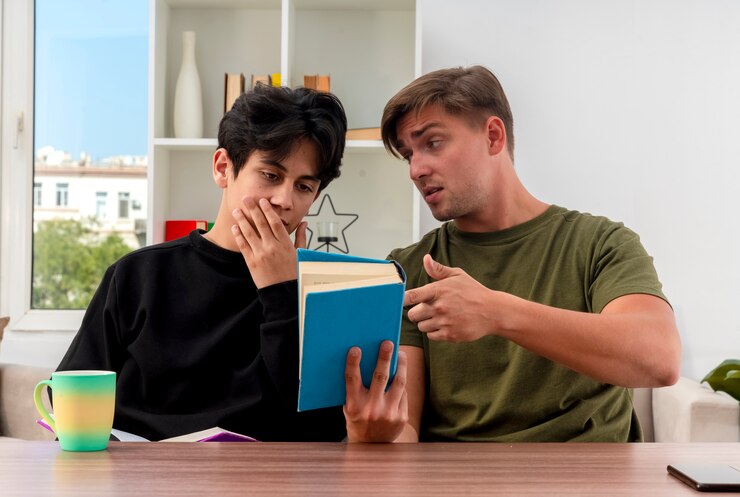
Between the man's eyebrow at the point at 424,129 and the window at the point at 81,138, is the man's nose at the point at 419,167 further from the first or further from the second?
the window at the point at 81,138

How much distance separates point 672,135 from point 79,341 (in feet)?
7.30

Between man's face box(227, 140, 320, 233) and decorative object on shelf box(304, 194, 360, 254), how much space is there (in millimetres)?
1282

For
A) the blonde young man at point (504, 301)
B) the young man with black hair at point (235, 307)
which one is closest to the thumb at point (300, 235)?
the young man with black hair at point (235, 307)

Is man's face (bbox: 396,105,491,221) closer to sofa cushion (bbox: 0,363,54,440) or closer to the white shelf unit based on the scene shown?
the white shelf unit

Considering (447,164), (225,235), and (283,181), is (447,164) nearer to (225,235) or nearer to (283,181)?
(283,181)

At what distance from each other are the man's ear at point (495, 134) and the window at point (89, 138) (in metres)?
1.85

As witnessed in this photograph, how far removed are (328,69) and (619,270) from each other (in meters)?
1.72

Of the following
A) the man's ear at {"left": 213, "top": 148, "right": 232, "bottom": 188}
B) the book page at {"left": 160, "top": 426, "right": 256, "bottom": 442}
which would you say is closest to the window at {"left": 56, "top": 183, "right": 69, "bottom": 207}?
the man's ear at {"left": 213, "top": 148, "right": 232, "bottom": 188}

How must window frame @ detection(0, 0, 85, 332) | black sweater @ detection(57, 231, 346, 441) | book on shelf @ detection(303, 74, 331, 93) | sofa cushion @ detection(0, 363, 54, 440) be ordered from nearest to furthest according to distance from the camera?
black sweater @ detection(57, 231, 346, 441) → sofa cushion @ detection(0, 363, 54, 440) → book on shelf @ detection(303, 74, 331, 93) → window frame @ detection(0, 0, 85, 332)

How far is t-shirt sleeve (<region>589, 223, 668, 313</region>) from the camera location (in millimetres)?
1517

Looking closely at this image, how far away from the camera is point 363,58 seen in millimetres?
3018

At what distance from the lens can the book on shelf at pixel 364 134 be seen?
277 centimetres

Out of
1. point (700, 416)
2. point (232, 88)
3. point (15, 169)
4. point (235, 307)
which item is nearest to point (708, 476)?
point (235, 307)

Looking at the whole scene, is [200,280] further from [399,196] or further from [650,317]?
[399,196]
